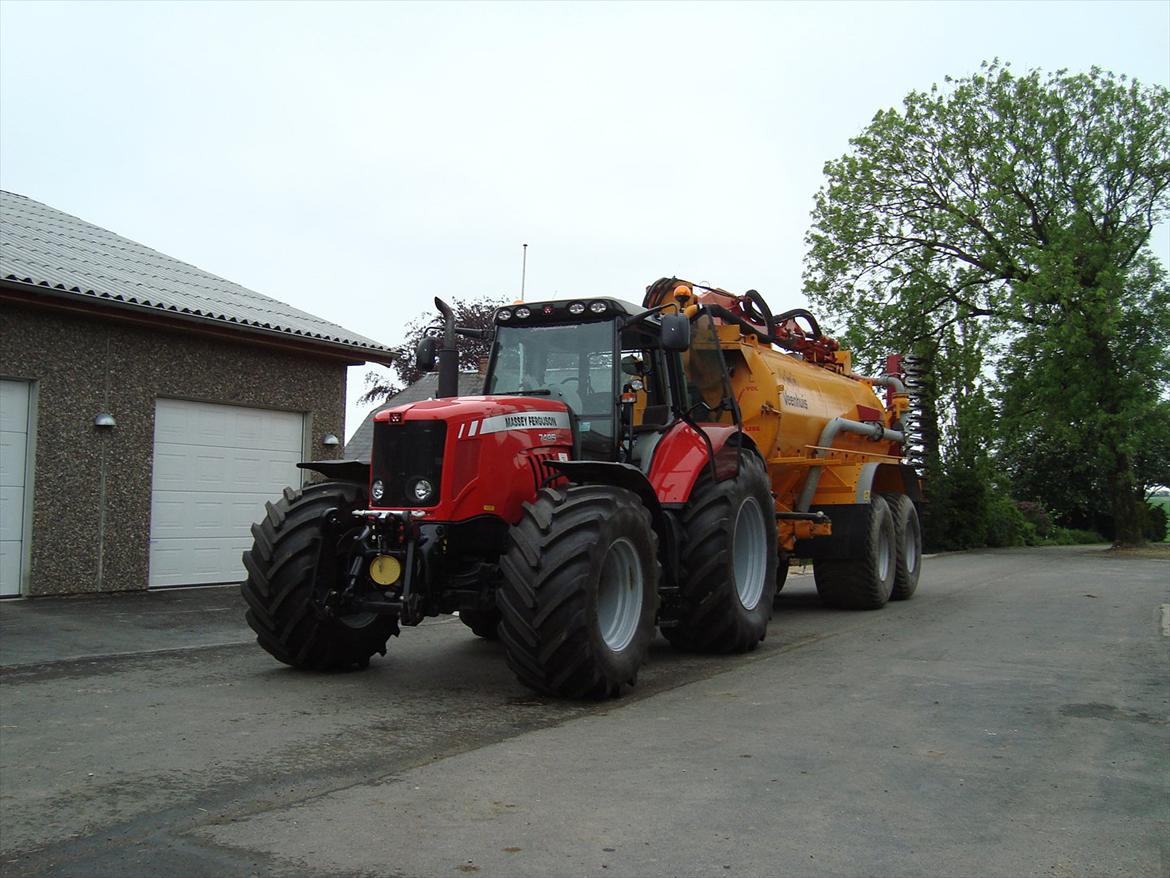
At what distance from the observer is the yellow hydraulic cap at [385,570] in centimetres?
714

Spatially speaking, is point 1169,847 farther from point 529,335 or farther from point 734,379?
point 734,379

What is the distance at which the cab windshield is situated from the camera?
847 centimetres

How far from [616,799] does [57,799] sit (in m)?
2.44

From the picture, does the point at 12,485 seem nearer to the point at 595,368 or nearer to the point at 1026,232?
the point at 595,368

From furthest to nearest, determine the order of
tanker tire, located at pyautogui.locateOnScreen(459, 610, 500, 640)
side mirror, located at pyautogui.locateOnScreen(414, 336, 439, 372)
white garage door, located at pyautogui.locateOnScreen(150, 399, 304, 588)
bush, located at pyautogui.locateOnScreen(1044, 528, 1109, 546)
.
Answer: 1. bush, located at pyautogui.locateOnScreen(1044, 528, 1109, 546)
2. white garage door, located at pyautogui.locateOnScreen(150, 399, 304, 588)
3. tanker tire, located at pyautogui.locateOnScreen(459, 610, 500, 640)
4. side mirror, located at pyautogui.locateOnScreen(414, 336, 439, 372)

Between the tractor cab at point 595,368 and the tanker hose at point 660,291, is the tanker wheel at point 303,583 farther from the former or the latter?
the tanker hose at point 660,291

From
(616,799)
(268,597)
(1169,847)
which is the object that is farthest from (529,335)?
(1169,847)

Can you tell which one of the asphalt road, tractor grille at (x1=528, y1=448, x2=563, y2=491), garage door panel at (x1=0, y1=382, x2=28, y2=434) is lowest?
the asphalt road

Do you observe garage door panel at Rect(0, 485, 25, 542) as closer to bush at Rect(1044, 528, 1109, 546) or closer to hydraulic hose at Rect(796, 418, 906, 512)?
hydraulic hose at Rect(796, 418, 906, 512)

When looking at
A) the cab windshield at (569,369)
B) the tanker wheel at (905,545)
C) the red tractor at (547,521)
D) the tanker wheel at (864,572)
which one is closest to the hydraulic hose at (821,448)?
the tanker wheel at (864,572)

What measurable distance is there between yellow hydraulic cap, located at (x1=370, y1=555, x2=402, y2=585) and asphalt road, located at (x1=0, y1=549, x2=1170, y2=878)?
0.77 metres

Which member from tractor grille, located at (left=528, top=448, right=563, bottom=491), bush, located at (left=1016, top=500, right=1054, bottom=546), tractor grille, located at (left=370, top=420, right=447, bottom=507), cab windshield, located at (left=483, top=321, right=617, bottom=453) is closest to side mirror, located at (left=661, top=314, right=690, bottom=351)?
cab windshield, located at (left=483, top=321, right=617, bottom=453)

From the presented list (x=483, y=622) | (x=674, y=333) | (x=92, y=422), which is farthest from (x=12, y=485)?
(x=674, y=333)

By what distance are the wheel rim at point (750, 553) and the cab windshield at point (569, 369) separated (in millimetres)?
1781
